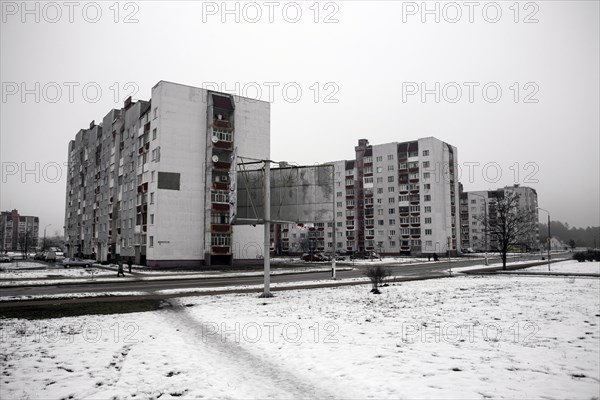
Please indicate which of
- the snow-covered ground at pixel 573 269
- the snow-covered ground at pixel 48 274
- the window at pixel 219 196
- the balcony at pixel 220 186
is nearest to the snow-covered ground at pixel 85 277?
the snow-covered ground at pixel 48 274

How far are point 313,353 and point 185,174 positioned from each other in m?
47.4

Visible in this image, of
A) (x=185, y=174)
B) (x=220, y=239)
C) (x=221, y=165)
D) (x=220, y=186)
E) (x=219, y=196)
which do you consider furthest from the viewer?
(x=221, y=165)

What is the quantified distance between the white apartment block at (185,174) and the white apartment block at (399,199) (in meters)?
34.0

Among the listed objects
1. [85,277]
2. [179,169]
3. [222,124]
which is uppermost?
[222,124]

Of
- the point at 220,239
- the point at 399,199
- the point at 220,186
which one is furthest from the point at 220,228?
the point at 399,199

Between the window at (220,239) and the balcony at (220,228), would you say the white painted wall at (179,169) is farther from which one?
the balcony at (220,228)

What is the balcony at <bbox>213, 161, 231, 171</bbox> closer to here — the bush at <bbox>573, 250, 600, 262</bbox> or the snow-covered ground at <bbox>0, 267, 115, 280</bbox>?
the snow-covered ground at <bbox>0, 267, 115, 280</bbox>

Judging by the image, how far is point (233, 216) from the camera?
2011 cm

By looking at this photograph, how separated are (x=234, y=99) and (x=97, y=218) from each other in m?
39.9

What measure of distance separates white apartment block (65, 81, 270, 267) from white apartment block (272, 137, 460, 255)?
34.0 meters

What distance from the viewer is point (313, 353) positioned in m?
8.98

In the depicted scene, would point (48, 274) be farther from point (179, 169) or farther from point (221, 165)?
point (221, 165)

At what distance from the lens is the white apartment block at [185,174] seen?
51.5 m

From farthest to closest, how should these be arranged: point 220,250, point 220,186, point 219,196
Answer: point 220,186, point 219,196, point 220,250
